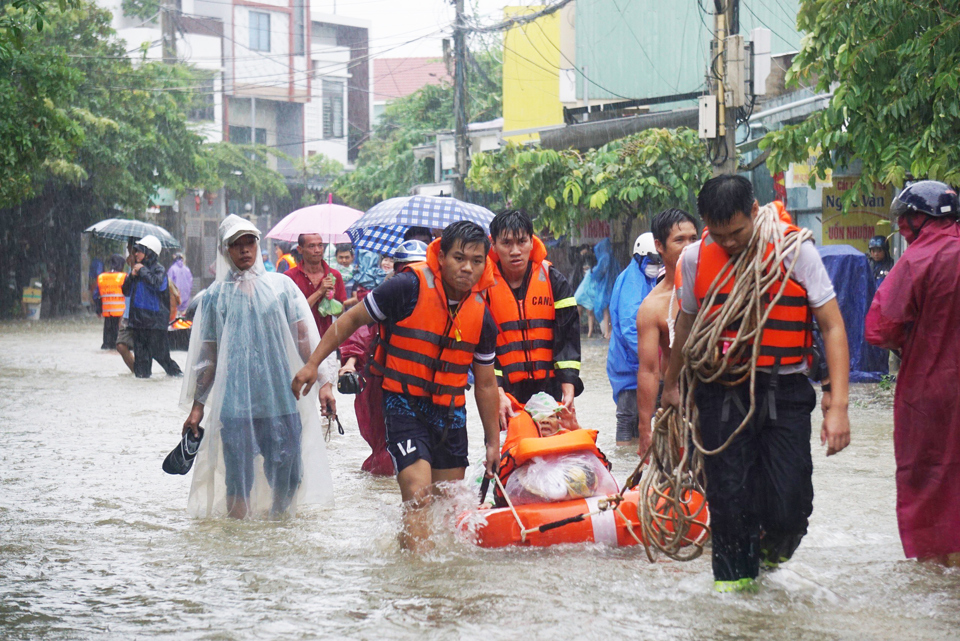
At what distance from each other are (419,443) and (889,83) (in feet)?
20.8

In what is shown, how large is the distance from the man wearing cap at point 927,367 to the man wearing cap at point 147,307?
11.4m

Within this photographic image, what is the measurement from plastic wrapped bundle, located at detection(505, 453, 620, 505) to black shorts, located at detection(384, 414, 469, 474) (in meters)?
0.35

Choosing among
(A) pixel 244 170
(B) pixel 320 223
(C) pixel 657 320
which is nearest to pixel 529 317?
(C) pixel 657 320

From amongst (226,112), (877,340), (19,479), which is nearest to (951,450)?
(877,340)

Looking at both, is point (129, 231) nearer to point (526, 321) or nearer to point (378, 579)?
point (526, 321)

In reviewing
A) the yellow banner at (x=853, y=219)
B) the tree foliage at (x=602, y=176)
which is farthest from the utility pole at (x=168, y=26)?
the yellow banner at (x=853, y=219)

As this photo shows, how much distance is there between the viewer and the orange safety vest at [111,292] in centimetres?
1774

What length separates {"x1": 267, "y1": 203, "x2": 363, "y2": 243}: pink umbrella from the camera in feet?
42.4

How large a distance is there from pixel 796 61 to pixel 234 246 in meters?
6.42

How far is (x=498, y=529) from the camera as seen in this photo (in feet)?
17.4

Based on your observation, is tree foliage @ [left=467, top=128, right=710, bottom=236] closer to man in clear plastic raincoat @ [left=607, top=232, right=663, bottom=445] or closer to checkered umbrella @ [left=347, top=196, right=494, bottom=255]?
checkered umbrella @ [left=347, top=196, right=494, bottom=255]

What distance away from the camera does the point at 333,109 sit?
56.5 metres

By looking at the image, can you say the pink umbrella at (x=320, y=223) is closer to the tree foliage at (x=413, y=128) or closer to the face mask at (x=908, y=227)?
the face mask at (x=908, y=227)

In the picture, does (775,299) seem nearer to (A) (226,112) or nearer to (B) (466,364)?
(B) (466,364)
